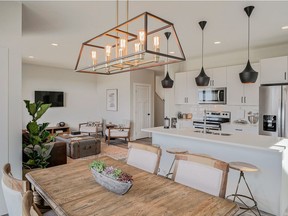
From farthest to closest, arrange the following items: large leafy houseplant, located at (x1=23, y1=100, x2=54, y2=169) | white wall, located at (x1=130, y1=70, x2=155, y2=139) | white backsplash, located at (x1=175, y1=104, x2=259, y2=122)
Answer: white wall, located at (x1=130, y1=70, x2=155, y2=139)
white backsplash, located at (x1=175, y1=104, x2=259, y2=122)
large leafy houseplant, located at (x1=23, y1=100, x2=54, y2=169)

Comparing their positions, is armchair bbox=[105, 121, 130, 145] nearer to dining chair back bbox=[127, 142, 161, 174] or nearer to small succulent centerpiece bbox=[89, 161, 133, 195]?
dining chair back bbox=[127, 142, 161, 174]

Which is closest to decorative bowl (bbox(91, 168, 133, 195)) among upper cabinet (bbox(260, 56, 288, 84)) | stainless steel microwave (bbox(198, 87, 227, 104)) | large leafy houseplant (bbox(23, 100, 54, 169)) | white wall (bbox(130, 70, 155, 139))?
large leafy houseplant (bbox(23, 100, 54, 169))

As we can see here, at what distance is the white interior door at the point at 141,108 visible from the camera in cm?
752

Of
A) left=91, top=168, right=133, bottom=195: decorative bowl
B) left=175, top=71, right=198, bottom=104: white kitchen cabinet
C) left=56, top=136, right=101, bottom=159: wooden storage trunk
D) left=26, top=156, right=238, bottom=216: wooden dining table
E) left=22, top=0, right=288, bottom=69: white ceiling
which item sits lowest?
left=56, top=136, right=101, bottom=159: wooden storage trunk

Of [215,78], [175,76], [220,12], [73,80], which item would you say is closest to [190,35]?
[220,12]

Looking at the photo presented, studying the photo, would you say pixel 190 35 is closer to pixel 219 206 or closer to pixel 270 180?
pixel 270 180

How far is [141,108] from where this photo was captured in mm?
7719

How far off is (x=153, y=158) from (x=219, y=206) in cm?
91

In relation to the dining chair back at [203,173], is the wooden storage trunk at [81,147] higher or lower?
lower

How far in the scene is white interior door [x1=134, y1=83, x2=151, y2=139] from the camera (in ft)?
24.7

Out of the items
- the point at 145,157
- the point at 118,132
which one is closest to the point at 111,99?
the point at 118,132

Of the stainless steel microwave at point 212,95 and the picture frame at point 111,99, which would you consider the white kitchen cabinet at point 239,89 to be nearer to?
the stainless steel microwave at point 212,95

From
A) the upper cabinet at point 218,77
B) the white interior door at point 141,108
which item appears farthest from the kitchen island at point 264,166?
the white interior door at point 141,108

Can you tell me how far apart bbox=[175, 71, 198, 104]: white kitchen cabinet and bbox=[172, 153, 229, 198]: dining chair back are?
4.07m
